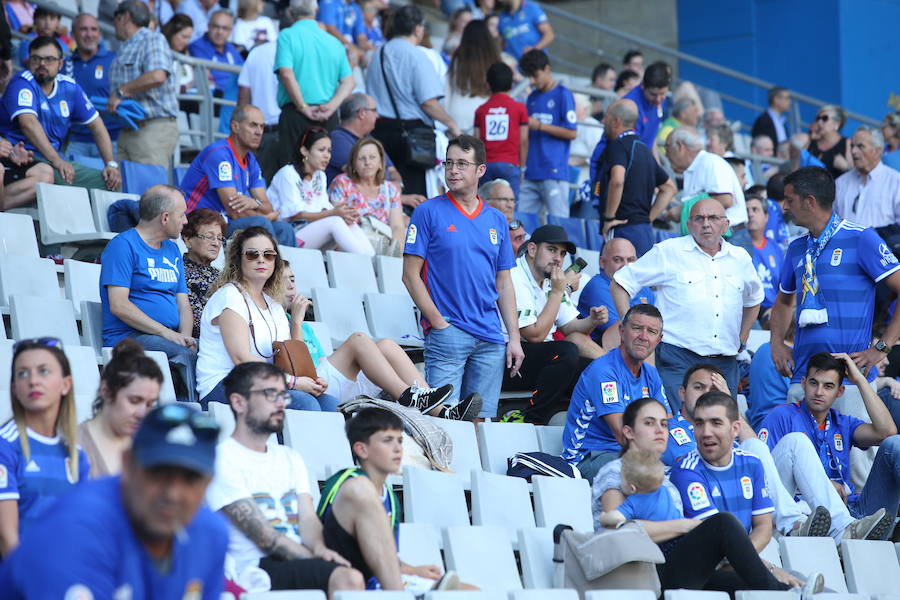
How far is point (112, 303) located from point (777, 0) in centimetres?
1109

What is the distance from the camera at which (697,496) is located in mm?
4918

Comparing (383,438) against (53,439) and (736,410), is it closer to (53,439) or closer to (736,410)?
(53,439)

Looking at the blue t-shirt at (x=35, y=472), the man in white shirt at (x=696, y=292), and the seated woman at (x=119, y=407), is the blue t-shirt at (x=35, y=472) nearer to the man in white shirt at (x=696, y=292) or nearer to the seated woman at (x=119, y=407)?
the seated woman at (x=119, y=407)

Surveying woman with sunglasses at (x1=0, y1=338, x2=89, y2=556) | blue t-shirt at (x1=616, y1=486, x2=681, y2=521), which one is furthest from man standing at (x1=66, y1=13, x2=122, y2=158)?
woman with sunglasses at (x1=0, y1=338, x2=89, y2=556)

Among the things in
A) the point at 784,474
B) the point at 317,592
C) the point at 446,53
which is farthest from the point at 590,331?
the point at 446,53

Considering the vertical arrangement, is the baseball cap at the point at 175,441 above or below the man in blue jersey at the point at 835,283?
below

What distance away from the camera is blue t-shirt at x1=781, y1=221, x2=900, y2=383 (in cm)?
594

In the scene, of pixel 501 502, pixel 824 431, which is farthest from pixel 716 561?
pixel 824 431

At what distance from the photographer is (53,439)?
346 centimetres

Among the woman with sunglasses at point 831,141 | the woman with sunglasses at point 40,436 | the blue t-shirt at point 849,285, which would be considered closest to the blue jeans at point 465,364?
the blue t-shirt at point 849,285

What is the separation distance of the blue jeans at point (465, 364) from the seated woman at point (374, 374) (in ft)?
0.63

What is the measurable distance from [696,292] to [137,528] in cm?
439

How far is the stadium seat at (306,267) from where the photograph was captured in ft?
22.4

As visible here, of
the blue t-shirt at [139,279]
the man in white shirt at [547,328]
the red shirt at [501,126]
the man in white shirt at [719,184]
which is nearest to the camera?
the blue t-shirt at [139,279]
